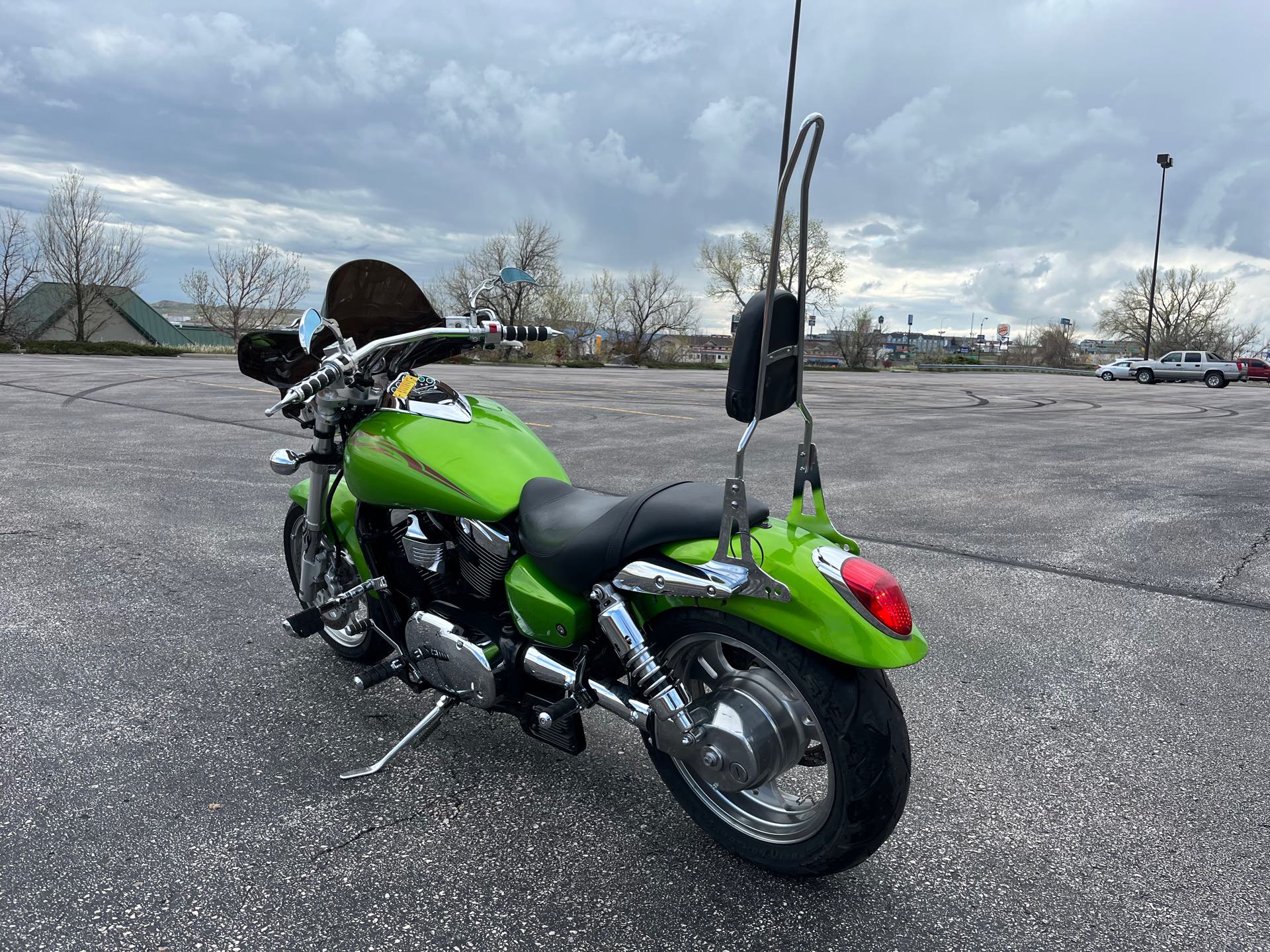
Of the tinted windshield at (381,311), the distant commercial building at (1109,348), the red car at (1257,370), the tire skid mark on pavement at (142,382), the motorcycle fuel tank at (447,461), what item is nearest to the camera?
the motorcycle fuel tank at (447,461)

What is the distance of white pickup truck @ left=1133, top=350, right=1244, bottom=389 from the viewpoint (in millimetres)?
39469

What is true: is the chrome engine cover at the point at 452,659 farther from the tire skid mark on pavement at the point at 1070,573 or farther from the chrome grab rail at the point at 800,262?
the tire skid mark on pavement at the point at 1070,573

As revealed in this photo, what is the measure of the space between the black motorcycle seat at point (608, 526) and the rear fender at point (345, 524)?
925 millimetres

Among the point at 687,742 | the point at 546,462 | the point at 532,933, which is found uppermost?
the point at 546,462

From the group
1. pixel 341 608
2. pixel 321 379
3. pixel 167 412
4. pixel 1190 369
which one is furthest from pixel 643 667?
pixel 1190 369

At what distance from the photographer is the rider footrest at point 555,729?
2.59 metres

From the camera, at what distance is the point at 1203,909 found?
2.29 m

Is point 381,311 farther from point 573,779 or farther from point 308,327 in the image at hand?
point 573,779

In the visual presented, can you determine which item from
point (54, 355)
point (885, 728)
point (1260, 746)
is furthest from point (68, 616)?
point (54, 355)

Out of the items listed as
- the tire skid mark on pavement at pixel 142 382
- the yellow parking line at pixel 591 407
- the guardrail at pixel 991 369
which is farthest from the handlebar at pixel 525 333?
the guardrail at pixel 991 369

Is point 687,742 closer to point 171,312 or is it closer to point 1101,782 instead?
point 1101,782

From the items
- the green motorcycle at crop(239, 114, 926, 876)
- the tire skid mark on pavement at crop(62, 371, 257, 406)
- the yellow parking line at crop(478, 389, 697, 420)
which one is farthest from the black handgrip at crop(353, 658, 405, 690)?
the tire skid mark on pavement at crop(62, 371, 257, 406)

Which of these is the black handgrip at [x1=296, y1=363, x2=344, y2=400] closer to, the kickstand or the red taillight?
the kickstand

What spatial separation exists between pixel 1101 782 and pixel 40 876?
3.22m
